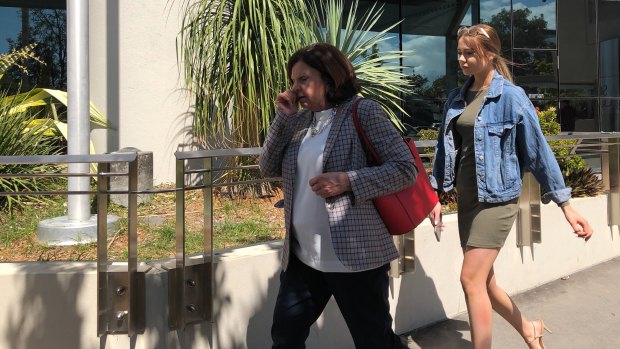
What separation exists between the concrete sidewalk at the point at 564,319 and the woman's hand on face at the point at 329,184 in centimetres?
202

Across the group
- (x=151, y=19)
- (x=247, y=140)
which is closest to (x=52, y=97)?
(x=151, y=19)

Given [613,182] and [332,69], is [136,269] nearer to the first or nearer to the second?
[332,69]

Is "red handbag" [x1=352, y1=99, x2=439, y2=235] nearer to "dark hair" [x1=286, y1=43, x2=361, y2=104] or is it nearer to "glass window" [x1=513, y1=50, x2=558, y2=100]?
"dark hair" [x1=286, y1=43, x2=361, y2=104]

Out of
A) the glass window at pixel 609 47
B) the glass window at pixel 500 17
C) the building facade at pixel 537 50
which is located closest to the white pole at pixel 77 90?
the building facade at pixel 537 50

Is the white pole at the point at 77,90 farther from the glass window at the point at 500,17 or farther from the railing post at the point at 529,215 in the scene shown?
the glass window at the point at 500,17

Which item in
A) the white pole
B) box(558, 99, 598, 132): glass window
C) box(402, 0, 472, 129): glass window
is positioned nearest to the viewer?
the white pole

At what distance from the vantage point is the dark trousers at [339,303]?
2.15m

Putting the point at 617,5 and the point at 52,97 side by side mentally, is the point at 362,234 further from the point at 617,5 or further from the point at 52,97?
the point at 617,5

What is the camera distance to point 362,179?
205cm

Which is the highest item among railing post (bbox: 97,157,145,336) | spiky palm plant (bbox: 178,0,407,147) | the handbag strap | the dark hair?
spiky palm plant (bbox: 178,0,407,147)

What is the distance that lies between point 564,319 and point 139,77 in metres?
4.75

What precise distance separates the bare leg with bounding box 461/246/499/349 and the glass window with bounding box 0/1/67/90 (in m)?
7.70

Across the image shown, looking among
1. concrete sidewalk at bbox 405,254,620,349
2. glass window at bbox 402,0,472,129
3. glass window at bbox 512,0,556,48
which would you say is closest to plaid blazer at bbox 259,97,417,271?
concrete sidewalk at bbox 405,254,620,349

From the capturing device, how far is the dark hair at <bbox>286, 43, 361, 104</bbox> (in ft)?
7.23
